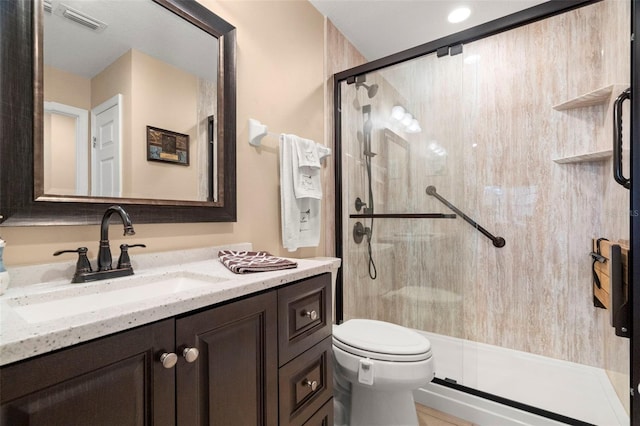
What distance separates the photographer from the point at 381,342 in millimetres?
1428

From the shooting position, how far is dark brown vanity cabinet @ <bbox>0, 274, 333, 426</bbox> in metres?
0.48

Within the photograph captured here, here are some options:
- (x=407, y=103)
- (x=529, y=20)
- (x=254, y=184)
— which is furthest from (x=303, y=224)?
(x=529, y=20)

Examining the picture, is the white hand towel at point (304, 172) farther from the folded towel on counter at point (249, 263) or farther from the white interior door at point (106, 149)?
the white interior door at point (106, 149)

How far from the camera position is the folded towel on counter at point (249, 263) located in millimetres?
993

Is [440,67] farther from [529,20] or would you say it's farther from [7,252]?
[7,252]

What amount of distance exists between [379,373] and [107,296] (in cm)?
109

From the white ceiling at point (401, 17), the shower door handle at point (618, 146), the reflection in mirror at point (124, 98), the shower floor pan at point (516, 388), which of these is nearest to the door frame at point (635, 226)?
the shower door handle at point (618, 146)

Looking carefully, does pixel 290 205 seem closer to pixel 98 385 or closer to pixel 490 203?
pixel 98 385

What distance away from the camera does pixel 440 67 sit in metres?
1.80

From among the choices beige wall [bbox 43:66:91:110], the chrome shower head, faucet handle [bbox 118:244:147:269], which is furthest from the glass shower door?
beige wall [bbox 43:66:91:110]

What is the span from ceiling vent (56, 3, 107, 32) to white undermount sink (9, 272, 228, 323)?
0.84m

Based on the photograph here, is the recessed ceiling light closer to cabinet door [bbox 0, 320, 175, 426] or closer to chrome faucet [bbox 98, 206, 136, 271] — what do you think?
chrome faucet [bbox 98, 206, 136, 271]

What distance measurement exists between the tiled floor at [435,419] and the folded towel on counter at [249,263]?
125 cm

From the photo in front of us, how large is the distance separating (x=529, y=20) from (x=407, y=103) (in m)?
0.72
